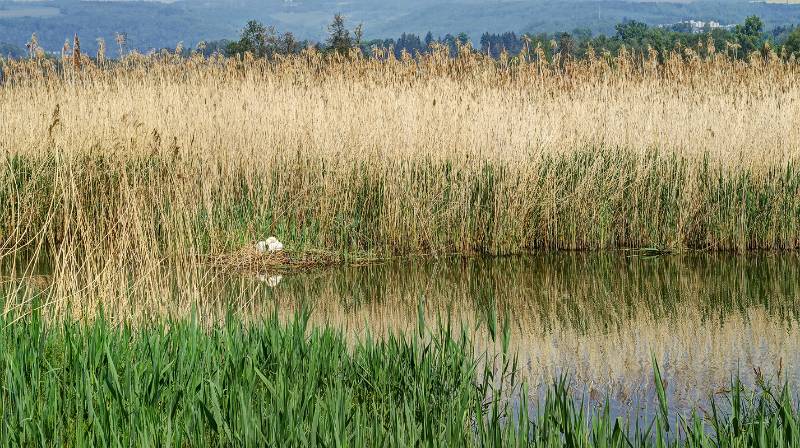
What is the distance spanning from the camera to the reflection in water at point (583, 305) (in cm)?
607

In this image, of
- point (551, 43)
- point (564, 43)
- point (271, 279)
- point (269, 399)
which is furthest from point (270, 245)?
point (564, 43)

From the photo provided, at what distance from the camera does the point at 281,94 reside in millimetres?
12523

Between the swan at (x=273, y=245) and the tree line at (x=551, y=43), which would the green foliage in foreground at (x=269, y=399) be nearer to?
the swan at (x=273, y=245)

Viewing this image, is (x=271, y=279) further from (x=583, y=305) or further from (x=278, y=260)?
(x=583, y=305)

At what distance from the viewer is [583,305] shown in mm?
8359

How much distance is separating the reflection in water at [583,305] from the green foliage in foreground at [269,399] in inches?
12.4

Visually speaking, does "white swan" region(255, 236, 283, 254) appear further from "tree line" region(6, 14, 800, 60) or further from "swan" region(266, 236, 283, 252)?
"tree line" region(6, 14, 800, 60)

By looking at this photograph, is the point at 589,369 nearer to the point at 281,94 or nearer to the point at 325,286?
the point at 325,286

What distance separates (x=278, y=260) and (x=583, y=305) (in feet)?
9.93

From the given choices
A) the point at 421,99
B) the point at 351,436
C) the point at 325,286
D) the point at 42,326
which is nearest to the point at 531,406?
the point at 351,436

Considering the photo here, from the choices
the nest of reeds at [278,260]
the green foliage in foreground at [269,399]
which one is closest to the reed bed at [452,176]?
the nest of reeds at [278,260]

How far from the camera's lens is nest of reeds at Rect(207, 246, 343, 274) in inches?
373

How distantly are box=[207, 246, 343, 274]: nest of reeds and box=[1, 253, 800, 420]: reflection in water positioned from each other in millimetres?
223

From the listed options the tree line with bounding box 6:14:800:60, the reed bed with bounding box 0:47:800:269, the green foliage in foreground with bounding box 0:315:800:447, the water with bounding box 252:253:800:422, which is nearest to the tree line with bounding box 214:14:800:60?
the tree line with bounding box 6:14:800:60
